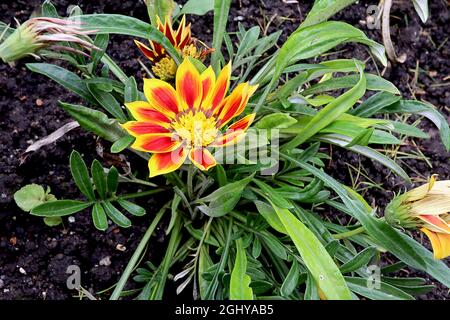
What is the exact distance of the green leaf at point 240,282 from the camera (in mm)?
963

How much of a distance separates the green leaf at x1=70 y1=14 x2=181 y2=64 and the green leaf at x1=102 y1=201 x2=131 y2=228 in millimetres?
307

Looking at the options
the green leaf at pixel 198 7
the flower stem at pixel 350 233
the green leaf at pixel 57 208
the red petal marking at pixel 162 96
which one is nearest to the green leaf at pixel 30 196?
the green leaf at pixel 57 208

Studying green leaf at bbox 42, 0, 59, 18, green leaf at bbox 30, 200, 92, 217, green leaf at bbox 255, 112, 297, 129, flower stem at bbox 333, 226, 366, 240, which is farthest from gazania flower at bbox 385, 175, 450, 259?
green leaf at bbox 42, 0, 59, 18

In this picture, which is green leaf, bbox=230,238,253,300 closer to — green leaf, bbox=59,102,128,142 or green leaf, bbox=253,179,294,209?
green leaf, bbox=253,179,294,209

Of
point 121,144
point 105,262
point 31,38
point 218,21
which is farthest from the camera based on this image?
point 105,262

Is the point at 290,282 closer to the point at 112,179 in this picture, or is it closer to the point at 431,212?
the point at 431,212

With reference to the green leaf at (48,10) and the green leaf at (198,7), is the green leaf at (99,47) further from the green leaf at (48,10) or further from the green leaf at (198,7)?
the green leaf at (198,7)

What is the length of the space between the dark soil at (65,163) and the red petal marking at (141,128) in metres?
0.33

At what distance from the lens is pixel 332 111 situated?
40.2 inches

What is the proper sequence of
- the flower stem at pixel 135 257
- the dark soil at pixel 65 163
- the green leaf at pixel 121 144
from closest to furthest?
the green leaf at pixel 121 144, the flower stem at pixel 135 257, the dark soil at pixel 65 163

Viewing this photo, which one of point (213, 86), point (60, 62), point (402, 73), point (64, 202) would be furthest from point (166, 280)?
point (402, 73)

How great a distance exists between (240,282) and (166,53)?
45cm

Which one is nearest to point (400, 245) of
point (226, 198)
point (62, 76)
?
point (226, 198)

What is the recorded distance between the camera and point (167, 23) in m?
1.10
